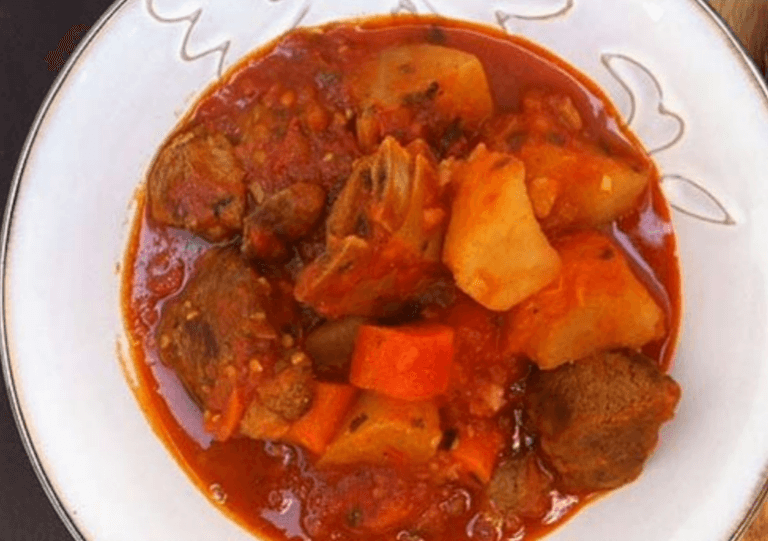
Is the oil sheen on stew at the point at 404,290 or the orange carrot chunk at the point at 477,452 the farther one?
the orange carrot chunk at the point at 477,452

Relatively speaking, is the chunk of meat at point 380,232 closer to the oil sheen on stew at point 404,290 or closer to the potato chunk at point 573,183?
the oil sheen on stew at point 404,290

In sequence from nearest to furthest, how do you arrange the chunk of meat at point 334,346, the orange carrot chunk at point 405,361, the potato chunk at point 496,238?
the potato chunk at point 496,238 → the orange carrot chunk at point 405,361 → the chunk of meat at point 334,346

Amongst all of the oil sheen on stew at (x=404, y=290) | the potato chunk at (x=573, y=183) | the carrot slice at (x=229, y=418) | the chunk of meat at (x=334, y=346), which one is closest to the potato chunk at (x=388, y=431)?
the oil sheen on stew at (x=404, y=290)

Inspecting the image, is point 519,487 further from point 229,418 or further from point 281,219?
point 281,219

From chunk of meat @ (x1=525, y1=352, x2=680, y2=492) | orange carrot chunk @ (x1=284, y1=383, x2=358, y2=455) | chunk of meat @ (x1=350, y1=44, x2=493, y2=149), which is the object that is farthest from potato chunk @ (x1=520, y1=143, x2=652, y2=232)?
orange carrot chunk @ (x1=284, y1=383, x2=358, y2=455)

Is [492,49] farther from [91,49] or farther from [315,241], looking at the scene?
[91,49]

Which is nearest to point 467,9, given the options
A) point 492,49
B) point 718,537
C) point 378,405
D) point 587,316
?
point 492,49

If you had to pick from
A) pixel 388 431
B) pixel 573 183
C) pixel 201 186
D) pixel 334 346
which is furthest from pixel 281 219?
pixel 573 183
